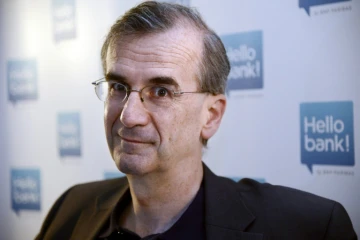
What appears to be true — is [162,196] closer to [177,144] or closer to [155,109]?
[177,144]

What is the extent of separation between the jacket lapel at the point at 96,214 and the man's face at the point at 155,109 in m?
0.33

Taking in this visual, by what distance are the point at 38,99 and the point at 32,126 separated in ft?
0.58

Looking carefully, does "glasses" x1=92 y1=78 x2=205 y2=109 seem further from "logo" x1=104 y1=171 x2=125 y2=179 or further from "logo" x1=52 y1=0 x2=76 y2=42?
"logo" x1=52 y1=0 x2=76 y2=42

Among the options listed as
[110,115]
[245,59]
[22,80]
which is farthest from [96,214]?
[22,80]

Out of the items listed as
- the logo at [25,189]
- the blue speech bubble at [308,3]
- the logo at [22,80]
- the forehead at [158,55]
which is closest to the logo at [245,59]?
the blue speech bubble at [308,3]

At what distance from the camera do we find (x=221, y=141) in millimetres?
2355

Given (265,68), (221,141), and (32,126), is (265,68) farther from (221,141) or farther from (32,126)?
(32,126)

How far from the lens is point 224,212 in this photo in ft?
6.25

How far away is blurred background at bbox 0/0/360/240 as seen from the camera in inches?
79.7

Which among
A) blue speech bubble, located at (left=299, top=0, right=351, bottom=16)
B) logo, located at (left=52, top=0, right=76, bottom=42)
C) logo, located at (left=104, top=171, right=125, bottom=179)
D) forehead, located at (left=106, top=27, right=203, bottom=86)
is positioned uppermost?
logo, located at (left=52, top=0, right=76, bottom=42)

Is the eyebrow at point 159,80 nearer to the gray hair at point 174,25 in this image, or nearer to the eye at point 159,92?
the eye at point 159,92

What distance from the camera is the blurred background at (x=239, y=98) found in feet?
6.64

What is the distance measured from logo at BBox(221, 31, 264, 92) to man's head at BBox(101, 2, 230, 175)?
0.97 ft

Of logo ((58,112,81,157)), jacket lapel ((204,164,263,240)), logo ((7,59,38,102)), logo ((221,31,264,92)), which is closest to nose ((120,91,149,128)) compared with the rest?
jacket lapel ((204,164,263,240))
